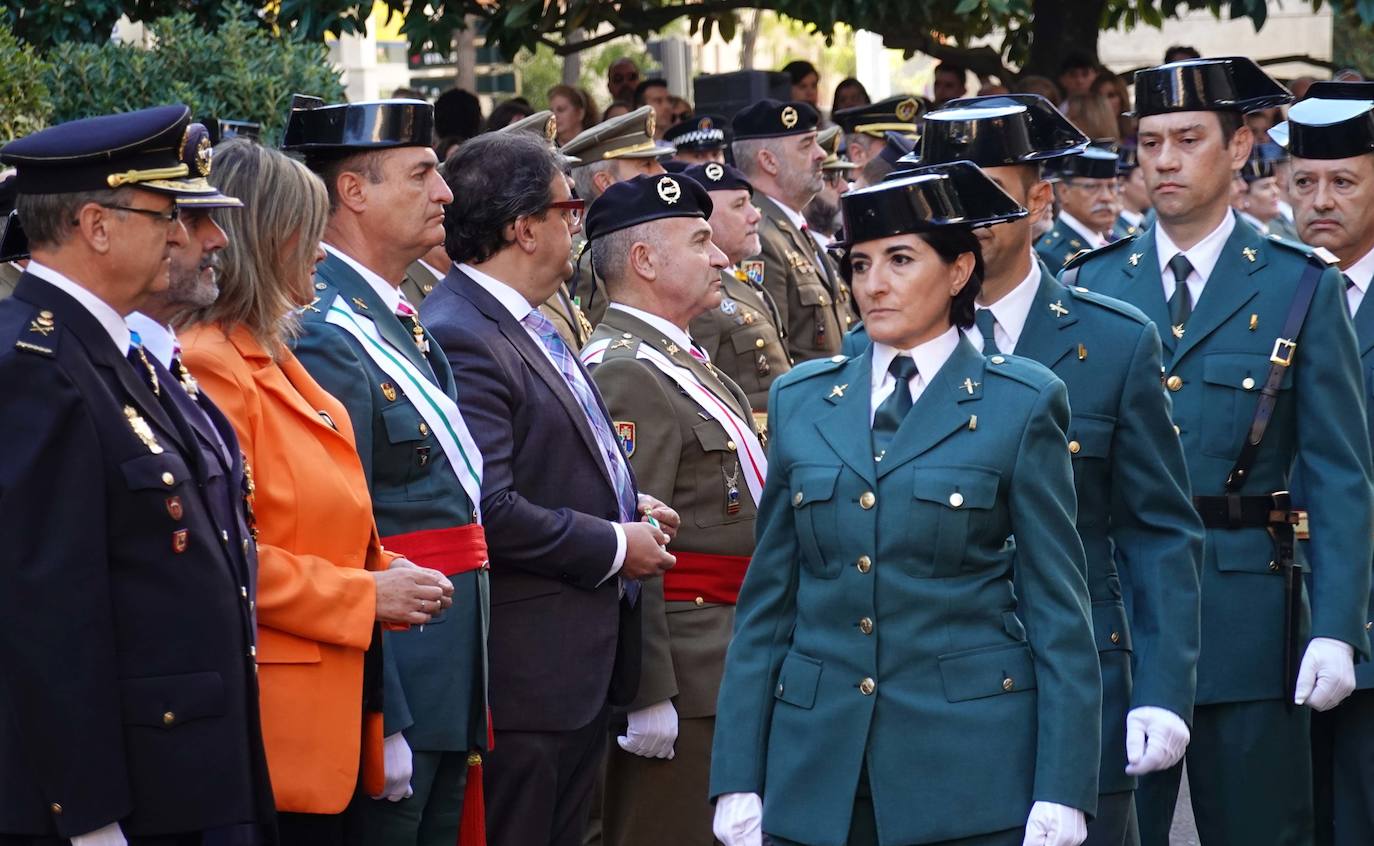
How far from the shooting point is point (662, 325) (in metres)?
5.48

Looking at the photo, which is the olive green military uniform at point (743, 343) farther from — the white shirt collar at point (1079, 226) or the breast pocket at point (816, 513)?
the white shirt collar at point (1079, 226)

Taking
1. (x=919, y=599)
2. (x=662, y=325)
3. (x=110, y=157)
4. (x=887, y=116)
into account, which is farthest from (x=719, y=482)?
(x=887, y=116)

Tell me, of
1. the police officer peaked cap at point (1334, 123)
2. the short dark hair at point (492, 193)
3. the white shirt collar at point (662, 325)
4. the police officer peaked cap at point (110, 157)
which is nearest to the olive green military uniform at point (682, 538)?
the white shirt collar at point (662, 325)

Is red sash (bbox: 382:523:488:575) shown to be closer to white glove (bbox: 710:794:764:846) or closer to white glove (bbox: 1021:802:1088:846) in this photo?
white glove (bbox: 710:794:764:846)

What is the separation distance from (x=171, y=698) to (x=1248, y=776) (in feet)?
8.62

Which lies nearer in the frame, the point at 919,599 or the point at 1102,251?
the point at 919,599

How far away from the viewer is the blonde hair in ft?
13.3

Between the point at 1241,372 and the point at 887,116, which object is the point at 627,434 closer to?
the point at 1241,372

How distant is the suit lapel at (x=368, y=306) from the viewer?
4.50 meters

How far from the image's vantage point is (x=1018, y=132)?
181 inches

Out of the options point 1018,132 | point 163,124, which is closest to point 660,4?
point 1018,132

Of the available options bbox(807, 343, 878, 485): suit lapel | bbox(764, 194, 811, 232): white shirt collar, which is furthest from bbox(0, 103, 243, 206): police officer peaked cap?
bbox(764, 194, 811, 232): white shirt collar

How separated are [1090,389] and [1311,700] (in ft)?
3.33

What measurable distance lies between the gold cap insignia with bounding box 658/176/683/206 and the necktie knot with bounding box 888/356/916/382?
1775 mm
